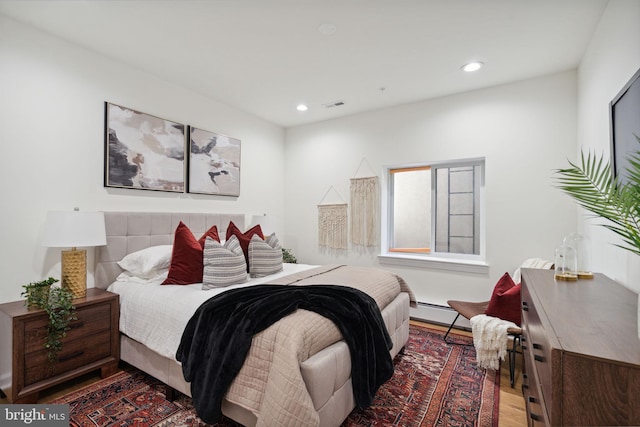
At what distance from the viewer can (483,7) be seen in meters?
2.06

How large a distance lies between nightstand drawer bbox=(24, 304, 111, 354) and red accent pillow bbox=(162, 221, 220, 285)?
0.47 m

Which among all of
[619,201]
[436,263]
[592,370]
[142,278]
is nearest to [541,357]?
[592,370]

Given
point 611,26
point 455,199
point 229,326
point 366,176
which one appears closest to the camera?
point 229,326

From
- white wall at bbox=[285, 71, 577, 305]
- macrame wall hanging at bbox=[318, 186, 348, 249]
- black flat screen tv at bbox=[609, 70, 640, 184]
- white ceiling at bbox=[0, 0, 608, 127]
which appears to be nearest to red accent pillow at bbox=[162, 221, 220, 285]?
white ceiling at bbox=[0, 0, 608, 127]

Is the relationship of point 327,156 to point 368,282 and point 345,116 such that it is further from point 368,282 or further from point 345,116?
point 368,282

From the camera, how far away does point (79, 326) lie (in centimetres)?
219

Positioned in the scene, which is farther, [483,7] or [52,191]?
[52,191]

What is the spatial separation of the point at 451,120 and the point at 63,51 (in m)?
3.75

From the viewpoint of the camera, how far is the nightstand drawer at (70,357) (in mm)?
1963

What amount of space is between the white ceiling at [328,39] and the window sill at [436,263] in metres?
1.93

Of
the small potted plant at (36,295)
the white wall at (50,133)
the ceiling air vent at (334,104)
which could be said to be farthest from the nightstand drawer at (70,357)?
the ceiling air vent at (334,104)

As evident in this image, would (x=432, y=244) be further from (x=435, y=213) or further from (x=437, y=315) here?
(x=437, y=315)

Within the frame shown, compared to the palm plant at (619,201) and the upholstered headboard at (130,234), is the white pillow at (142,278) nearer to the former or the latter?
the upholstered headboard at (130,234)

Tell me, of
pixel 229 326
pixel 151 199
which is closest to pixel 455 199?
pixel 229 326
